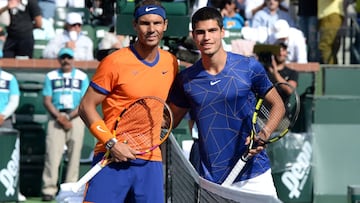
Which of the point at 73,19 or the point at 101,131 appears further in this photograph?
the point at 73,19

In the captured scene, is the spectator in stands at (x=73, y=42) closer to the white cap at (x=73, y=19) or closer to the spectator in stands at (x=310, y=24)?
the white cap at (x=73, y=19)

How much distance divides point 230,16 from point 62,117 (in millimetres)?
3770

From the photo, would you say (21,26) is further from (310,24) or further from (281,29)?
(310,24)

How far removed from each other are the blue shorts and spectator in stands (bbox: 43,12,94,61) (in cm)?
728

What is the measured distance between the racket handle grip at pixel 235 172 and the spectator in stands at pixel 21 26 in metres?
7.85

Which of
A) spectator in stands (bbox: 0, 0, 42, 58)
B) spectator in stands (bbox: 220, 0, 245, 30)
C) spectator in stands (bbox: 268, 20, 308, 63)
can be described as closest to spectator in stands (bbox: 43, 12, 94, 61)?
spectator in stands (bbox: 0, 0, 42, 58)

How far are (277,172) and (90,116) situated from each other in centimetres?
654

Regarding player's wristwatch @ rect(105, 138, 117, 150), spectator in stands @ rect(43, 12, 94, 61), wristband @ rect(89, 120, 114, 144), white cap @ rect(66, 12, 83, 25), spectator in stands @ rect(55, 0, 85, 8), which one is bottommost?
player's wristwatch @ rect(105, 138, 117, 150)

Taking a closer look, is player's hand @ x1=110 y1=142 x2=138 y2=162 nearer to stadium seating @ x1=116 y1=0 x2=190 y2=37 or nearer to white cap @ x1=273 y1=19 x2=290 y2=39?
stadium seating @ x1=116 y1=0 x2=190 y2=37

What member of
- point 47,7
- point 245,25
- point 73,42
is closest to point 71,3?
Answer: point 47,7

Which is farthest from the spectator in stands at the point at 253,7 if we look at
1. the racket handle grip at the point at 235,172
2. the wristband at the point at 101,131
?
the wristband at the point at 101,131

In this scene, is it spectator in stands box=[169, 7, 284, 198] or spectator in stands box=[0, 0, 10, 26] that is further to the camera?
spectator in stands box=[0, 0, 10, 26]

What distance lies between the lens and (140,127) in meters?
7.32

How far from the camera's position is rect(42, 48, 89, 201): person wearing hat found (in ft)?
43.8
